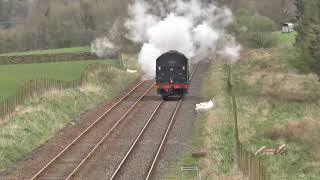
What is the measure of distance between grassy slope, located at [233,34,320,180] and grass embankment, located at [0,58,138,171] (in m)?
10.5

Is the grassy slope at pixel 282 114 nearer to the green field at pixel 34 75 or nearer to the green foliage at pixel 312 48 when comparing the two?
the green foliage at pixel 312 48

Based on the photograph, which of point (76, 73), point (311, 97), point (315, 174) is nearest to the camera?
point (315, 174)

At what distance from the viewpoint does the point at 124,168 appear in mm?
22031

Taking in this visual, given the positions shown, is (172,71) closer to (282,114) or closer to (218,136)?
(282,114)

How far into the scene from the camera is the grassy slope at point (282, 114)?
23281mm

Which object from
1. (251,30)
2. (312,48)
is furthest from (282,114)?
(251,30)

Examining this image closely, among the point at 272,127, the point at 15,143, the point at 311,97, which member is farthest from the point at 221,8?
the point at 15,143

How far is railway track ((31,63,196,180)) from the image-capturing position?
71.0 feet

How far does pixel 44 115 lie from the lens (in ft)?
102

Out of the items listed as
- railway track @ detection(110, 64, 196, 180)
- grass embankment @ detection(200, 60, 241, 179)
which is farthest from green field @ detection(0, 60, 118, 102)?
grass embankment @ detection(200, 60, 241, 179)

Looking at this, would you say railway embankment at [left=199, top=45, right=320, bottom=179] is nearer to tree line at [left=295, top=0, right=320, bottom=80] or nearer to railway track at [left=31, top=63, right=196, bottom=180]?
tree line at [left=295, top=0, right=320, bottom=80]

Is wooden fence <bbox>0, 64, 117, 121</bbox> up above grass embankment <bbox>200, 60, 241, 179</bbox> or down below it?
above

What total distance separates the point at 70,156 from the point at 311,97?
876 inches

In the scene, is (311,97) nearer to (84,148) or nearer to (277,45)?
(84,148)
